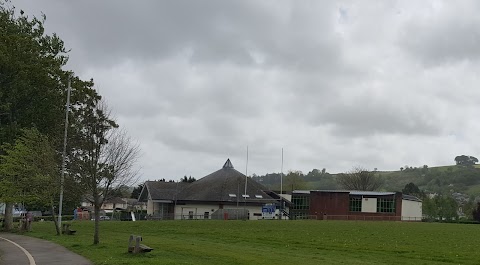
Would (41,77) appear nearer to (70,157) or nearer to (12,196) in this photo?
(12,196)

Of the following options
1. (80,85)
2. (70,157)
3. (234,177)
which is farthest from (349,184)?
(70,157)

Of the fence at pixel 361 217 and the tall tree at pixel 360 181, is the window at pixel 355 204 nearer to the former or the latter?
the fence at pixel 361 217

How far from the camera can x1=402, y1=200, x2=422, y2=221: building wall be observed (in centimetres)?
10762

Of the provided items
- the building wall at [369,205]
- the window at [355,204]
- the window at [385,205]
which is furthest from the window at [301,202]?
the window at [385,205]

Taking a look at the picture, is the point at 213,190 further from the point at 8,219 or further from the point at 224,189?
the point at 8,219

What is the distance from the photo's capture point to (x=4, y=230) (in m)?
42.1

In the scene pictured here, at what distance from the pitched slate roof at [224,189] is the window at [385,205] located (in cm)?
2512

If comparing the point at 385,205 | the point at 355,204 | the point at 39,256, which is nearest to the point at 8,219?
the point at 39,256

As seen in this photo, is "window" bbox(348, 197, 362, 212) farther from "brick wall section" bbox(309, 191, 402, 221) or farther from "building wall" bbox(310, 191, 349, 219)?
"building wall" bbox(310, 191, 349, 219)

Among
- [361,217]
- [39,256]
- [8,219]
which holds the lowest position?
[361,217]

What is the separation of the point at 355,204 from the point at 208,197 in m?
32.3

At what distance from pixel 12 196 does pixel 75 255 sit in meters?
18.6

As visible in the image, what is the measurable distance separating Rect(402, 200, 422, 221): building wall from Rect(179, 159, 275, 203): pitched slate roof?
32.9 meters

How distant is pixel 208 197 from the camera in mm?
84375
